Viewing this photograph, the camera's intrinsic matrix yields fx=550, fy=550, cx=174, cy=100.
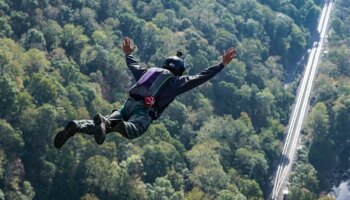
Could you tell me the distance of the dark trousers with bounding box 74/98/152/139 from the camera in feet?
41.5

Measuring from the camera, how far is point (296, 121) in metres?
100

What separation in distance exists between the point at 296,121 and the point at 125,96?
3495cm

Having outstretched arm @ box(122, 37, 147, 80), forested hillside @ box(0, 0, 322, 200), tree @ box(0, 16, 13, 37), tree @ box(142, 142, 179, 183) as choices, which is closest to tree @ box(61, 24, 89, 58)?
forested hillside @ box(0, 0, 322, 200)

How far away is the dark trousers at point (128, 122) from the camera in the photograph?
12.6m

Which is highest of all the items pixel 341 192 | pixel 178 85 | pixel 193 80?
pixel 193 80

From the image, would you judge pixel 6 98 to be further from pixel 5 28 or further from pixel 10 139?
pixel 5 28

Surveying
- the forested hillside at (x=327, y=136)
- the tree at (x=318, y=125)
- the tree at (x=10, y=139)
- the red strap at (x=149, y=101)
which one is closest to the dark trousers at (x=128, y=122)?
the red strap at (x=149, y=101)

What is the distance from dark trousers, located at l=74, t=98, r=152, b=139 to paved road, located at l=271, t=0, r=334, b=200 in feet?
227

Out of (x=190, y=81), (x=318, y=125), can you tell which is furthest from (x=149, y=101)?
(x=318, y=125)

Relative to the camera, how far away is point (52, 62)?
256 ft

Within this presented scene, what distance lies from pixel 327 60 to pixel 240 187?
52.9 m

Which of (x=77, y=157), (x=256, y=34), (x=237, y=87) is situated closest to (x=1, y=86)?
(x=77, y=157)

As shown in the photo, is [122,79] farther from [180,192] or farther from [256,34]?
[256,34]

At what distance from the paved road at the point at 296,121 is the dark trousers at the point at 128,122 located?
69.1m
